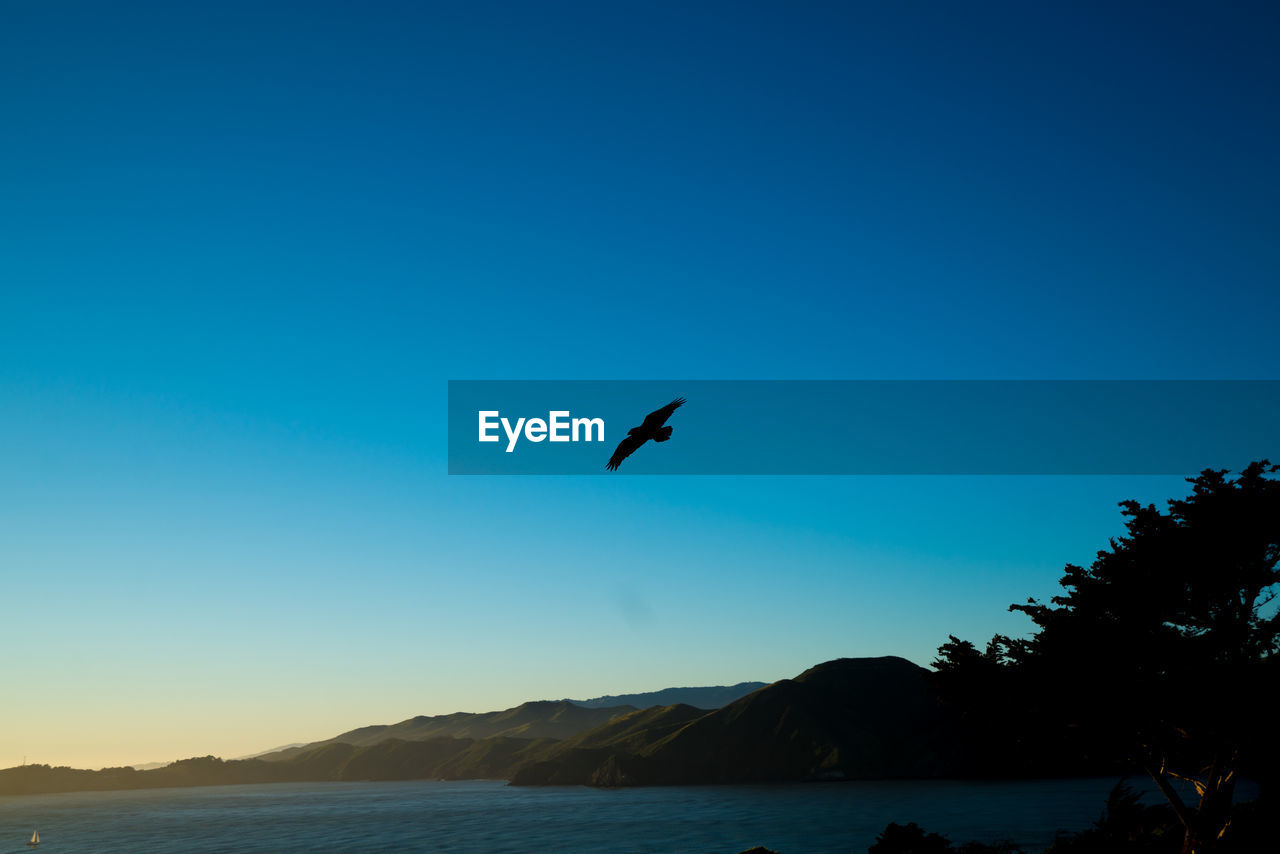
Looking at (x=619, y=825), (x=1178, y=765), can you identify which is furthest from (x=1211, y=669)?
(x=619, y=825)

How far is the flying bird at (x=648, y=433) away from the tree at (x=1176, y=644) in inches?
904

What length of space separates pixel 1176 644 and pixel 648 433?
82.7 ft

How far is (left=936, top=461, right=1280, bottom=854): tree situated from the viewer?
Result: 33.1m

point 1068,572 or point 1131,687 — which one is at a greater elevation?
point 1068,572

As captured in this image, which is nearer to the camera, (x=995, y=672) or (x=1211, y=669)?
(x=1211, y=669)

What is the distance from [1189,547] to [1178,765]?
9042 millimetres

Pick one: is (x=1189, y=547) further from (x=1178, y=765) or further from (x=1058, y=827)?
(x=1058, y=827)

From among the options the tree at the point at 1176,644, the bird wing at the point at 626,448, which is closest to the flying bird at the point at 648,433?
the bird wing at the point at 626,448

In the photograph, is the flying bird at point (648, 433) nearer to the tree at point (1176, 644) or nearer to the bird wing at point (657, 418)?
the bird wing at point (657, 418)

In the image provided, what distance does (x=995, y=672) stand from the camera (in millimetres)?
36812

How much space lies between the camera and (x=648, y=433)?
68.6 feet

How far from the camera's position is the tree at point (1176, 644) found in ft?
108

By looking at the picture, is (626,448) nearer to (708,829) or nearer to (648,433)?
(648,433)

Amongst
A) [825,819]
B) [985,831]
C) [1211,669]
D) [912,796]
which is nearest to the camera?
[1211,669]
